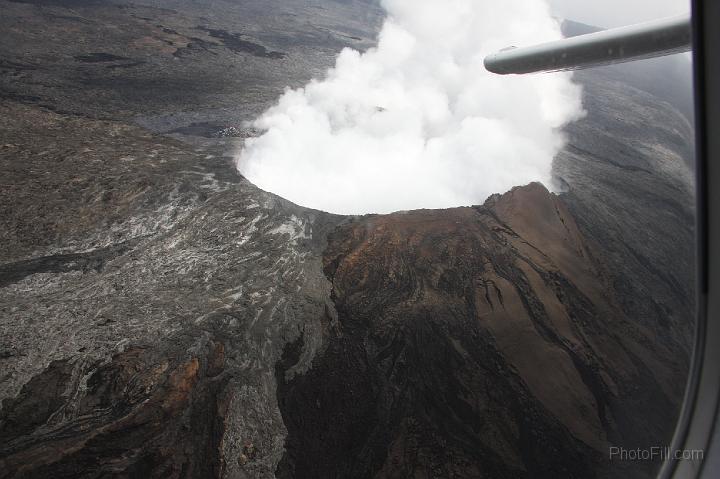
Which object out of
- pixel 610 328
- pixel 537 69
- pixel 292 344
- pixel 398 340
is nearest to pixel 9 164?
pixel 292 344

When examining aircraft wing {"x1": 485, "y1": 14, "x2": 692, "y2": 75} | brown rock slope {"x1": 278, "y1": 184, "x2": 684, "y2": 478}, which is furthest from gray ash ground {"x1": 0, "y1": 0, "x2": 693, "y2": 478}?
aircraft wing {"x1": 485, "y1": 14, "x2": 692, "y2": 75}

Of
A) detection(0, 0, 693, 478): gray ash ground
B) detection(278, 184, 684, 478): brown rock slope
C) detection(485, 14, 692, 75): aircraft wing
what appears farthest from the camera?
detection(278, 184, 684, 478): brown rock slope

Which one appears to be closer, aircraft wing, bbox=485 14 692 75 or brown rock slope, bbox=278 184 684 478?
aircraft wing, bbox=485 14 692 75

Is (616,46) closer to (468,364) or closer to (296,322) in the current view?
(468,364)

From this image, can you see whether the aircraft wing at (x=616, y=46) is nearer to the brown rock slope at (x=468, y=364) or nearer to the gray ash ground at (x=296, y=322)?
the gray ash ground at (x=296, y=322)

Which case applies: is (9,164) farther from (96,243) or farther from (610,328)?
(610,328)

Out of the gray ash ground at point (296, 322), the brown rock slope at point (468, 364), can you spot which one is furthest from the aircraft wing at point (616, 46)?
the brown rock slope at point (468, 364)

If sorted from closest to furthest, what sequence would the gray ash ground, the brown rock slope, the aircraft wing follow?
the aircraft wing
the gray ash ground
the brown rock slope

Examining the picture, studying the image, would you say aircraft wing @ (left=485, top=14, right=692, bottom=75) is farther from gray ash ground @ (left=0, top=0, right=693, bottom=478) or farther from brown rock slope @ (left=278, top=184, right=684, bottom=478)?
brown rock slope @ (left=278, top=184, right=684, bottom=478)
